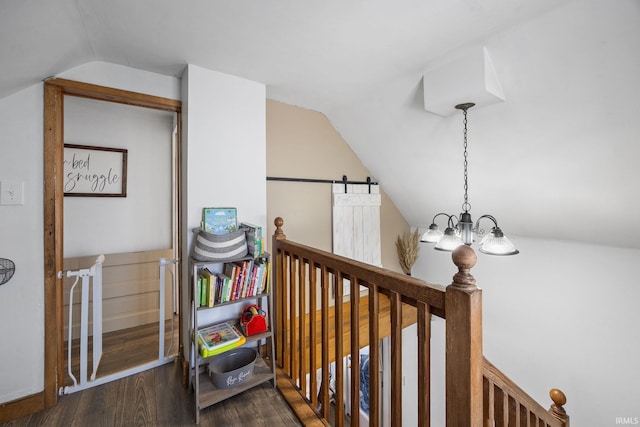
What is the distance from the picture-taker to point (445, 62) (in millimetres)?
1857

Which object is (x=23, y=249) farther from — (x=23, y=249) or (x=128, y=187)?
(x=128, y=187)

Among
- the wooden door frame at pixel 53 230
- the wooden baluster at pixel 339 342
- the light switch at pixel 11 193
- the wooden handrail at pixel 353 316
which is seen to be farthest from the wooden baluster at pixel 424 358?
the light switch at pixel 11 193

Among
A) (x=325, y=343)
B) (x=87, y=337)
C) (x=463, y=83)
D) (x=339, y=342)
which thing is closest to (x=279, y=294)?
(x=325, y=343)

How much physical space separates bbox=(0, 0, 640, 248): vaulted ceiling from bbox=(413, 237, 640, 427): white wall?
25cm

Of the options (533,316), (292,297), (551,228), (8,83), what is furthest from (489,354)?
(8,83)

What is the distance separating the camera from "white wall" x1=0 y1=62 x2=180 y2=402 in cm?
153

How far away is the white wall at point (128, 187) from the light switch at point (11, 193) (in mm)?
1103

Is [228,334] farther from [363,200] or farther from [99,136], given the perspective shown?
[99,136]

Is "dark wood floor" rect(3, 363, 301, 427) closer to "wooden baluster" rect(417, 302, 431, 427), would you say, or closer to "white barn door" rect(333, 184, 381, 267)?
"wooden baluster" rect(417, 302, 431, 427)

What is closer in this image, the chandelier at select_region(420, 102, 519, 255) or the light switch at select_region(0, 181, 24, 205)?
the light switch at select_region(0, 181, 24, 205)

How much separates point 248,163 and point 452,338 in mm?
1722

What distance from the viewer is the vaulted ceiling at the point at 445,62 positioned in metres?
1.35

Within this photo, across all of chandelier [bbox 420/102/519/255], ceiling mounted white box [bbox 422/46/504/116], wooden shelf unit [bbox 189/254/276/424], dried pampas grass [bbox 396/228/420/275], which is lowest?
wooden shelf unit [bbox 189/254/276/424]

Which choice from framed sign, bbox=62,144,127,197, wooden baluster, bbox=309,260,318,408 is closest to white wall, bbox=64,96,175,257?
framed sign, bbox=62,144,127,197
